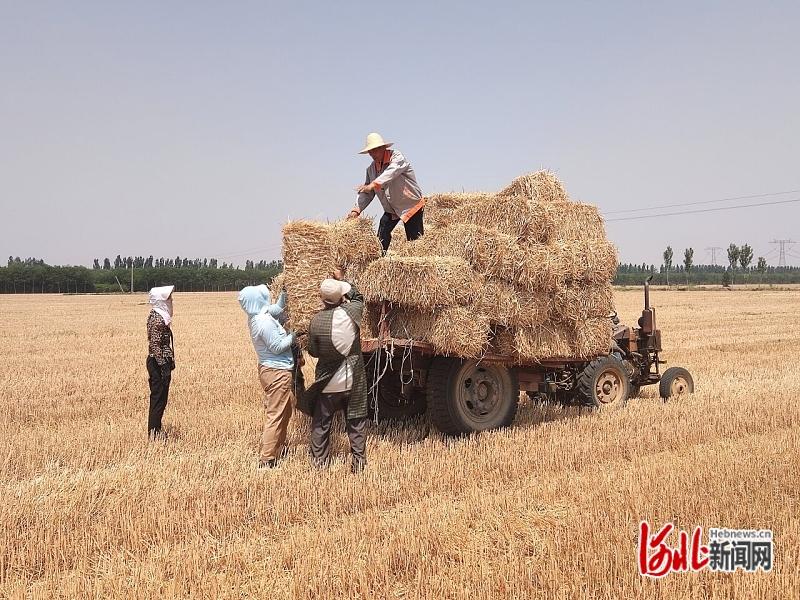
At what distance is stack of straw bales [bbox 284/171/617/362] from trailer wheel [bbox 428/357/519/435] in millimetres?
357

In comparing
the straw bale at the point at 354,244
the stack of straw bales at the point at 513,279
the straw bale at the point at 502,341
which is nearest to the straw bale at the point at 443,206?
the stack of straw bales at the point at 513,279

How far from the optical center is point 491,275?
6.76 metres

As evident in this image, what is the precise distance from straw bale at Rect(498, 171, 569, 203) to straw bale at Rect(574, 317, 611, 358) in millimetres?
1531

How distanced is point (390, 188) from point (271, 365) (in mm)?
2594

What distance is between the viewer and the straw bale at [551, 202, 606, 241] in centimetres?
742

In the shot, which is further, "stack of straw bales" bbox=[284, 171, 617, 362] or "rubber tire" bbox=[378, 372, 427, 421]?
"rubber tire" bbox=[378, 372, 427, 421]

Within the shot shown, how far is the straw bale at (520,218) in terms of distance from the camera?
716 cm

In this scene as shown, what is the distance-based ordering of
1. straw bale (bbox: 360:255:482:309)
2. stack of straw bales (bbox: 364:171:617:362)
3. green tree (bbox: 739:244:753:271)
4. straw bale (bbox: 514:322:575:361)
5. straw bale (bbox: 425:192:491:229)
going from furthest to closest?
1. green tree (bbox: 739:244:753:271)
2. straw bale (bbox: 425:192:491:229)
3. straw bale (bbox: 514:322:575:361)
4. stack of straw bales (bbox: 364:171:617:362)
5. straw bale (bbox: 360:255:482:309)

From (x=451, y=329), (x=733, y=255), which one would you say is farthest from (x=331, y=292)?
(x=733, y=255)

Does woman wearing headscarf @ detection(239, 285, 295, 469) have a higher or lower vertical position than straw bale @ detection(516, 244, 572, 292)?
lower

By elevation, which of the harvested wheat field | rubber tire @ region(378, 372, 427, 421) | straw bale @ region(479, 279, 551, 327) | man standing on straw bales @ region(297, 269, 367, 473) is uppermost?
straw bale @ region(479, 279, 551, 327)

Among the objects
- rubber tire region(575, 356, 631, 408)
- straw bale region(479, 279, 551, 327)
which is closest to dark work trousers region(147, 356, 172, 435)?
straw bale region(479, 279, 551, 327)

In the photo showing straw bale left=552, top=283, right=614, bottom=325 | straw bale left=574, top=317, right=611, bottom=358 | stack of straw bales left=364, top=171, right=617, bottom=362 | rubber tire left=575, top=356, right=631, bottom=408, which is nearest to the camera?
stack of straw bales left=364, top=171, right=617, bottom=362

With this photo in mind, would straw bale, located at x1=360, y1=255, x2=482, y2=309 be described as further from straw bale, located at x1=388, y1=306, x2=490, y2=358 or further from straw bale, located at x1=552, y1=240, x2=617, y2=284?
straw bale, located at x1=552, y1=240, x2=617, y2=284
